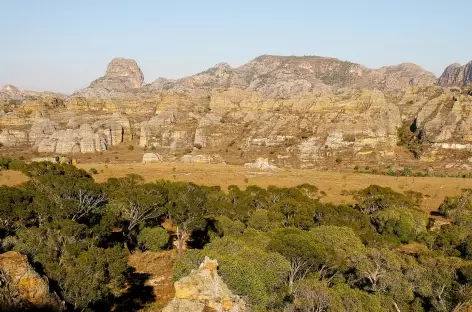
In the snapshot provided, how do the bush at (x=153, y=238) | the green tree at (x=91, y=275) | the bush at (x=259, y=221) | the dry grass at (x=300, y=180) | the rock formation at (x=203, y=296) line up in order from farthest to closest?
1. the dry grass at (x=300, y=180)
2. the bush at (x=259, y=221)
3. the bush at (x=153, y=238)
4. the green tree at (x=91, y=275)
5. the rock formation at (x=203, y=296)

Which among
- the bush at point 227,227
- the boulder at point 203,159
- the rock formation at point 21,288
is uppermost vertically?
the rock formation at point 21,288

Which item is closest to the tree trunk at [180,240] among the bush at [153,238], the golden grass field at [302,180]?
the bush at [153,238]

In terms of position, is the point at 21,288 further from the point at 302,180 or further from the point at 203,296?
the point at 302,180

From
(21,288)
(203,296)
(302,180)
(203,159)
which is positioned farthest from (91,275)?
(203,159)

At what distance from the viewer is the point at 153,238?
31.9m

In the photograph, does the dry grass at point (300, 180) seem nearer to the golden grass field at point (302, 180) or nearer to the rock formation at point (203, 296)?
the golden grass field at point (302, 180)

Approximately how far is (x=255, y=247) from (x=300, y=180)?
44.7 meters

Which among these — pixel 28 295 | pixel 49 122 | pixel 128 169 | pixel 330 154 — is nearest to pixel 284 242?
pixel 28 295

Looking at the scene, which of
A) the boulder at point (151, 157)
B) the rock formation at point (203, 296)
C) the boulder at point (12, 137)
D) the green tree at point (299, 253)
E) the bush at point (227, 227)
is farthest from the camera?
the boulder at point (12, 137)

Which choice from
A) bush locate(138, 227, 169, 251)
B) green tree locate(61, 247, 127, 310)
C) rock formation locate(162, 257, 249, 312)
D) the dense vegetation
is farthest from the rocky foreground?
rock formation locate(162, 257, 249, 312)

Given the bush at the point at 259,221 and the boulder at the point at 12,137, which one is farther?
the boulder at the point at 12,137

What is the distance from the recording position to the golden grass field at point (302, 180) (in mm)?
60531

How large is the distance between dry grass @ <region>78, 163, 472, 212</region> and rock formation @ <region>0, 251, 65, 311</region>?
150 feet

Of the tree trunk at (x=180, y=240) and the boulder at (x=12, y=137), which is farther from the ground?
the boulder at (x=12, y=137)
